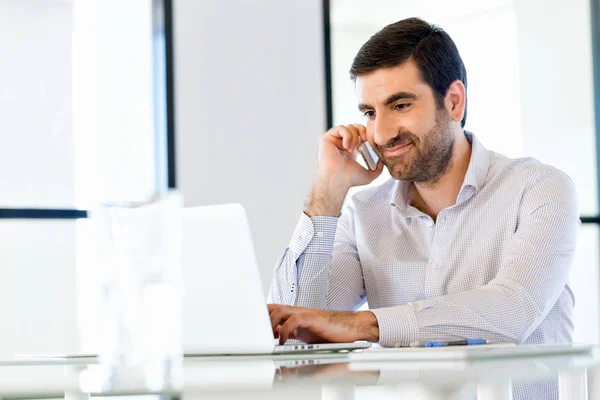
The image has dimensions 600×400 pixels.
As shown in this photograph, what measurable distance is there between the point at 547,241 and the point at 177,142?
6.60 feet

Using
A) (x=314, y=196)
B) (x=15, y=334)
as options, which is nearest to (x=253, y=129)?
(x=15, y=334)

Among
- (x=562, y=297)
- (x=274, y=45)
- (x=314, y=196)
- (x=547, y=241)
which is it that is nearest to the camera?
(x=547, y=241)

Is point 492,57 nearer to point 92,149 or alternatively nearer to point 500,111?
point 500,111

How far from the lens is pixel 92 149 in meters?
3.58

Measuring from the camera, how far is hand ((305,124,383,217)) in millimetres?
2387

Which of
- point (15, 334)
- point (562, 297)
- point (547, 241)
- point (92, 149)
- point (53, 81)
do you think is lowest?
point (15, 334)

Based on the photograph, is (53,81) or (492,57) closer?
(53,81)

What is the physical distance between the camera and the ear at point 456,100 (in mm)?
2439

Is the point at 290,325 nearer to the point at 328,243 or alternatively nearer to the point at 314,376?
the point at 328,243

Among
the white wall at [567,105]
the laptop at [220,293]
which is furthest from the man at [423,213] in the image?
the white wall at [567,105]

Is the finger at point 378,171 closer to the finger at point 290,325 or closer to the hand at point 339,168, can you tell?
the hand at point 339,168

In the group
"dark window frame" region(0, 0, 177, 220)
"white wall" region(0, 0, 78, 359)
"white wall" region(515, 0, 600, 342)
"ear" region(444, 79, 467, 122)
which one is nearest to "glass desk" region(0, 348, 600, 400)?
"ear" region(444, 79, 467, 122)

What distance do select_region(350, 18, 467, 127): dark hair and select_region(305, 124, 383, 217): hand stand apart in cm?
17

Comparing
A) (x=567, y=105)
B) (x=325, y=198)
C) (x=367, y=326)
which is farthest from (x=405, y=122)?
(x=567, y=105)
